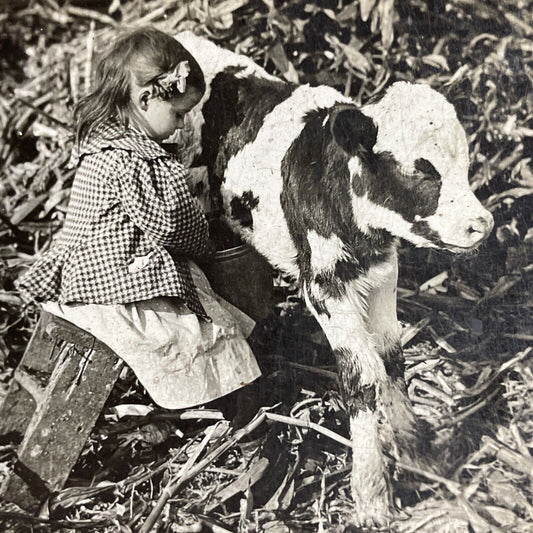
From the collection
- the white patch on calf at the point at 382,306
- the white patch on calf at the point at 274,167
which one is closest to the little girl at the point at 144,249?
the white patch on calf at the point at 274,167

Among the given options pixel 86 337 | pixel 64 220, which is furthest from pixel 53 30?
pixel 86 337

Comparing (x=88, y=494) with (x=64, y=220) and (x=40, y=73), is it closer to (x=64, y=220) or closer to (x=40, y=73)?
(x=64, y=220)

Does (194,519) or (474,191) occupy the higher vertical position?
(474,191)

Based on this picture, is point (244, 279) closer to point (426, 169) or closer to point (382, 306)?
point (382, 306)

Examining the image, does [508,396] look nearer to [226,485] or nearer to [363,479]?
[363,479]

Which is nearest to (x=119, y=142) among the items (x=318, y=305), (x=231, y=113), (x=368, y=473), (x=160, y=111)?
(x=160, y=111)

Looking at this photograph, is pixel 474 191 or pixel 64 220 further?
pixel 64 220

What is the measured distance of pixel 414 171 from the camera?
3.52ft

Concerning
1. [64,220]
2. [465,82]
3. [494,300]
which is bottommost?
[64,220]

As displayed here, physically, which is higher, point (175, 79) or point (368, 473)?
point (175, 79)

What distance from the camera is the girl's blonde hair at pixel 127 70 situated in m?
1.16

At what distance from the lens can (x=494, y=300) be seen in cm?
111

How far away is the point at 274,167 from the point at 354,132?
0.15 meters

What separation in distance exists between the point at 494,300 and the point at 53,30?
2.96ft
